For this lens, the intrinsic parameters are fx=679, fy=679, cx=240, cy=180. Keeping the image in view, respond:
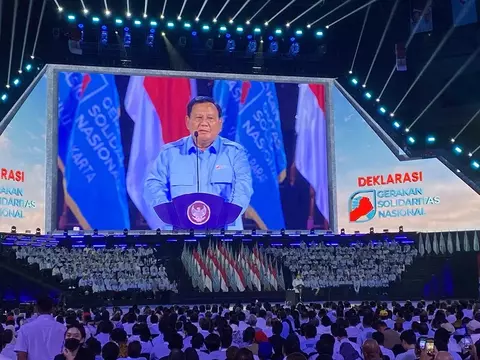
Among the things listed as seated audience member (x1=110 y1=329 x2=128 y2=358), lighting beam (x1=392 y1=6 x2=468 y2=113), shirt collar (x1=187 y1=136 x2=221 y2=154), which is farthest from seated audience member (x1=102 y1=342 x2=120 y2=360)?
lighting beam (x1=392 y1=6 x2=468 y2=113)

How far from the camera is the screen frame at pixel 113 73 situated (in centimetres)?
2797

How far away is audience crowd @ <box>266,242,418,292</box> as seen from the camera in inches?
1081

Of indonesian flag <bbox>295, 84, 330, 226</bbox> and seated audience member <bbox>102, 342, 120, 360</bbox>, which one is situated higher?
indonesian flag <bbox>295, 84, 330, 226</bbox>

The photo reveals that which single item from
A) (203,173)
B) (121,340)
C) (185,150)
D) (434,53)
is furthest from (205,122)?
(121,340)

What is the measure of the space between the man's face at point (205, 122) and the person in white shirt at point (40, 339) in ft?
75.0

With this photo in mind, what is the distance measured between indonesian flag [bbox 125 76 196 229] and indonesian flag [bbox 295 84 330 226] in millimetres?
5113

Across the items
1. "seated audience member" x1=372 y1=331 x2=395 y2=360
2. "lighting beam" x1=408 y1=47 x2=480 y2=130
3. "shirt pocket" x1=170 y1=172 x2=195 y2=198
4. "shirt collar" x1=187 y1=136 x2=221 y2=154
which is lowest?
"seated audience member" x1=372 y1=331 x2=395 y2=360

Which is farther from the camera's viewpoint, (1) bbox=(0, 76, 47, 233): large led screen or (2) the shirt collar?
(2) the shirt collar

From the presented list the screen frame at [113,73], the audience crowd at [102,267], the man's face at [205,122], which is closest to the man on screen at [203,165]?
the man's face at [205,122]

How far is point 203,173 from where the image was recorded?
2928 centimetres

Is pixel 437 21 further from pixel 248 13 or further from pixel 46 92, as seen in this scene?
pixel 46 92

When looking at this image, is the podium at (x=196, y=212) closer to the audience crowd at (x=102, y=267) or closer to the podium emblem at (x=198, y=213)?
the podium emblem at (x=198, y=213)

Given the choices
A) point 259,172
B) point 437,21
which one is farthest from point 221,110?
point 437,21

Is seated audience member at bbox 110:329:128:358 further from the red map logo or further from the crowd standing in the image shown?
the red map logo
